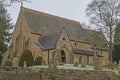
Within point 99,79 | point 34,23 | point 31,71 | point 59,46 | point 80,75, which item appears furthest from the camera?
point 34,23

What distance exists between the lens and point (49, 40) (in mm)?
46688

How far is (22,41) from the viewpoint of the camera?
51438mm

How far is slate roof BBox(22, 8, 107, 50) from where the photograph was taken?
50919 millimetres

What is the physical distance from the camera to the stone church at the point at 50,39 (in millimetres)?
45250

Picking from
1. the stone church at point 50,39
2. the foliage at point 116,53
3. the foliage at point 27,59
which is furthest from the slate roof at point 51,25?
the foliage at point 27,59

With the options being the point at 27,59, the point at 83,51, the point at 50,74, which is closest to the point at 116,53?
the point at 83,51

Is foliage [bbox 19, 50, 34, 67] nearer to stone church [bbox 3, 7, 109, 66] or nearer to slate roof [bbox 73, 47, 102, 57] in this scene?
stone church [bbox 3, 7, 109, 66]

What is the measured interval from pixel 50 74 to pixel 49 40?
31140 mm

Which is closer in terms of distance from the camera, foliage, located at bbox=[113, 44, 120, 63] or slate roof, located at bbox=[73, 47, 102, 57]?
slate roof, located at bbox=[73, 47, 102, 57]

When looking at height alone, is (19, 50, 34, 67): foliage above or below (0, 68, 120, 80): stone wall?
above

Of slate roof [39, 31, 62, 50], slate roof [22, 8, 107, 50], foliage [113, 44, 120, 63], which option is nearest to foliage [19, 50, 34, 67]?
slate roof [39, 31, 62, 50]

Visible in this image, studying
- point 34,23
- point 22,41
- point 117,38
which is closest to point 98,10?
point 117,38

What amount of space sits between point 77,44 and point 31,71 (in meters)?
40.2

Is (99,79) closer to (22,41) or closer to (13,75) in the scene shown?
(13,75)
